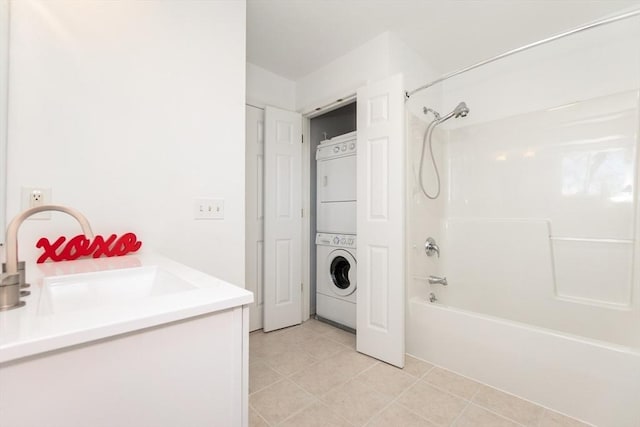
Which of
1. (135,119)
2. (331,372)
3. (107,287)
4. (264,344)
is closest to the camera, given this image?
(107,287)

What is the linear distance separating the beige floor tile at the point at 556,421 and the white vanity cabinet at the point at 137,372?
5.18 ft

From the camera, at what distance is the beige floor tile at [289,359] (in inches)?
74.1

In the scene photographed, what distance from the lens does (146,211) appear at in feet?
4.45

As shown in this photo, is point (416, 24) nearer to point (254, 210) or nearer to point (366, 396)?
point (254, 210)

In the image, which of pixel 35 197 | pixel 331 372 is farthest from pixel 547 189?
pixel 35 197

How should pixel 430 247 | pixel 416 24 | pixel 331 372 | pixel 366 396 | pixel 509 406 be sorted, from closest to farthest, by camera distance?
pixel 509 406 → pixel 366 396 → pixel 331 372 → pixel 416 24 → pixel 430 247

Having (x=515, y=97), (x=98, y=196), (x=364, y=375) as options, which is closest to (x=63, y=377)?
(x=98, y=196)

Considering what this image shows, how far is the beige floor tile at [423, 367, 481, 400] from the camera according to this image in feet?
5.30

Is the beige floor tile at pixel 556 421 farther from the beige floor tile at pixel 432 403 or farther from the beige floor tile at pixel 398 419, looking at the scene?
the beige floor tile at pixel 398 419

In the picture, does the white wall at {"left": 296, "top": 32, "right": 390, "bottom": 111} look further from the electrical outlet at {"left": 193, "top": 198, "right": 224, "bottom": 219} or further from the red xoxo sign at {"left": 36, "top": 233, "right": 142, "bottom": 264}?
the red xoxo sign at {"left": 36, "top": 233, "right": 142, "bottom": 264}

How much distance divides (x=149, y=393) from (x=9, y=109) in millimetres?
1261

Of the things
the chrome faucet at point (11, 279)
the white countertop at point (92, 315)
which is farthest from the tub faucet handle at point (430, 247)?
the chrome faucet at point (11, 279)

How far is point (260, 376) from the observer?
70.4 inches

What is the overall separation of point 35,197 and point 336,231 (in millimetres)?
2093
